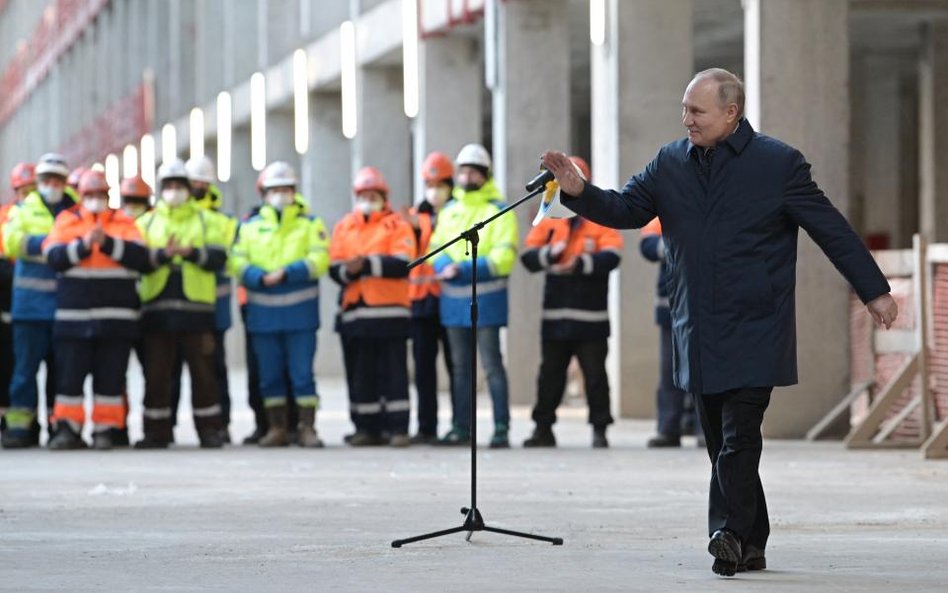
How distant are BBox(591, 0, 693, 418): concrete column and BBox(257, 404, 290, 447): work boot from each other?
4423 mm

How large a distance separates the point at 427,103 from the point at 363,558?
1764cm

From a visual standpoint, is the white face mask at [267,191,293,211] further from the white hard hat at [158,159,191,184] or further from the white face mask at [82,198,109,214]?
the white face mask at [82,198,109,214]

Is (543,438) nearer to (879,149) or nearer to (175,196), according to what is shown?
(175,196)

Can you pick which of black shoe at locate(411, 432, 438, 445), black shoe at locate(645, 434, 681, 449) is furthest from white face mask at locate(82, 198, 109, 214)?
black shoe at locate(645, 434, 681, 449)

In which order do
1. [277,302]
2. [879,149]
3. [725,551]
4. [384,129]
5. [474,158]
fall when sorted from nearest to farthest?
[725,551] < [474,158] < [277,302] < [384,129] < [879,149]

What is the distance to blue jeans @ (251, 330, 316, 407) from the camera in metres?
15.9

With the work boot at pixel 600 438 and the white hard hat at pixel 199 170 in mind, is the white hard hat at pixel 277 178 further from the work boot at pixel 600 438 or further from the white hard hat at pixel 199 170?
the work boot at pixel 600 438

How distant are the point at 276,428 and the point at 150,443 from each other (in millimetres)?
927

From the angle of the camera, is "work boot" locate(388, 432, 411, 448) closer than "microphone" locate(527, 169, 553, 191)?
No

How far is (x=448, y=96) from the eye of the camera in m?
26.0

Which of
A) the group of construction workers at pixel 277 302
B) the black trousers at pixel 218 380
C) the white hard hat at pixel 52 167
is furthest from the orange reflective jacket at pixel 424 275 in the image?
the white hard hat at pixel 52 167

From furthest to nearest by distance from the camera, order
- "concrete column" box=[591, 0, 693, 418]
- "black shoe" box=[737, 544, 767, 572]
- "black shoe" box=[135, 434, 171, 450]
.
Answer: "concrete column" box=[591, 0, 693, 418] → "black shoe" box=[135, 434, 171, 450] → "black shoe" box=[737, 544, 767, 572]

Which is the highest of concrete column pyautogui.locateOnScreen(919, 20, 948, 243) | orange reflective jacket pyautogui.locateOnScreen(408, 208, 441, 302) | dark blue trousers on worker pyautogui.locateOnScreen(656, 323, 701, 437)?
concrete column pyautogui.locateOnScreen(919, 20, 948, 243)

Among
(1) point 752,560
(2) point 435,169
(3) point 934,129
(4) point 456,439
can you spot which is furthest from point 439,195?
(3) point 934,129
